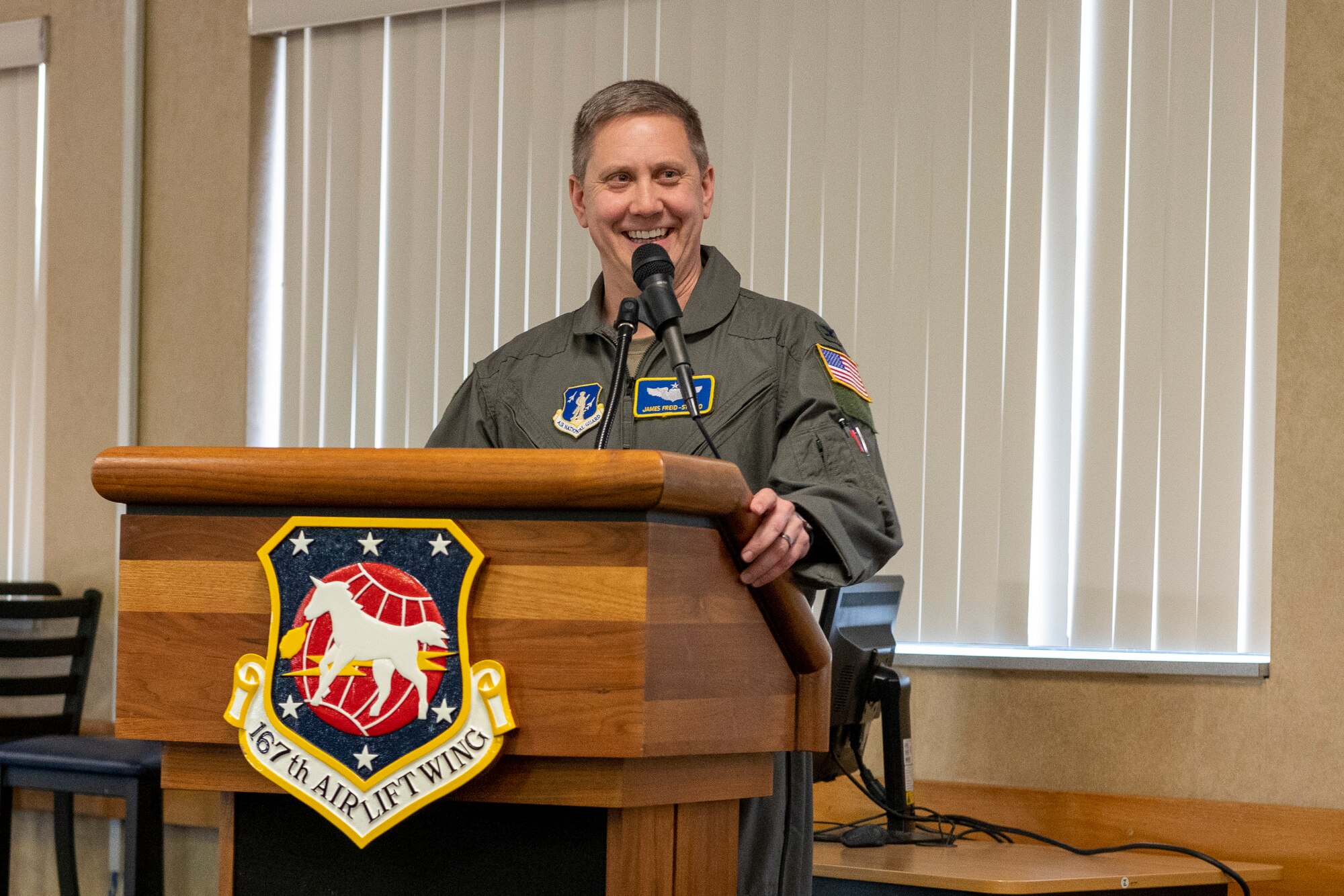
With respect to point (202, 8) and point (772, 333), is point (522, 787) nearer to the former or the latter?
point (772, 333)

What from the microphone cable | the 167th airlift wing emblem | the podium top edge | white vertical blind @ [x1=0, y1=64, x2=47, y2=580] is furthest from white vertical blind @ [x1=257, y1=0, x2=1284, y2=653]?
the 167th airlift wing emblem

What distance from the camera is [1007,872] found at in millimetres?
2615

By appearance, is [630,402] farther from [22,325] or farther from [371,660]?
[22,325]

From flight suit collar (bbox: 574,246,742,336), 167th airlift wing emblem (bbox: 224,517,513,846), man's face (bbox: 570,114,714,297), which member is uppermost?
man's face (bbox: 570,114,714,297)

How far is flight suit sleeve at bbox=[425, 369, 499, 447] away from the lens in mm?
1731

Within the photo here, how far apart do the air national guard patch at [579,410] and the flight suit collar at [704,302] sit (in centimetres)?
7

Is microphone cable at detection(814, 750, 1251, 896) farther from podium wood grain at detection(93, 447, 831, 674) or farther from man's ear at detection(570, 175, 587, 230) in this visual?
podium wood grain at detection(93, 447, 831, 674)

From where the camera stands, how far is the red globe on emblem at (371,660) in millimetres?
1057

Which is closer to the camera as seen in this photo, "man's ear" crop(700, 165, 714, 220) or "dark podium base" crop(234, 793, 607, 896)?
"dark podium base" crop(234, 793, 607, 896)

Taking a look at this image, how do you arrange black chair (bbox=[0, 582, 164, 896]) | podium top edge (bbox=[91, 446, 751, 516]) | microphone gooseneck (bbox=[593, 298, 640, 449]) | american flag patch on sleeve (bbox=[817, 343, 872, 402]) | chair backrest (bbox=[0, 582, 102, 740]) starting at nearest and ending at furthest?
podium top edge (bbox=[91, 446, 751, 516])
microphone gooseneck (bbox=[593, 298, 640, 449])
american flag patch on sleeve (bbox=[817, 343, 872, 402])
black chair (bbox=[0, 582, 164, 896])
chair backrest (bbox=[0, 582, 102, 740])

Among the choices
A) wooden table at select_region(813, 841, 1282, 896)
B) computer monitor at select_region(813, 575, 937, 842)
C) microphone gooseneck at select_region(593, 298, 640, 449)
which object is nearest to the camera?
microphone gooseneck at select_region(593, 298, 640, 449)

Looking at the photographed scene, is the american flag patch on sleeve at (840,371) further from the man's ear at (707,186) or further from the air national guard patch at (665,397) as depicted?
the man's ear at (707,186)

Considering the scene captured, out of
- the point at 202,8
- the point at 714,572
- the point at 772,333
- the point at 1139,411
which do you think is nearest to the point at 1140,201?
the point at 1139,411


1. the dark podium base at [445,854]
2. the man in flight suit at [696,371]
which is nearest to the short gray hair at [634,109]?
the man in flight suit at [696,371]
